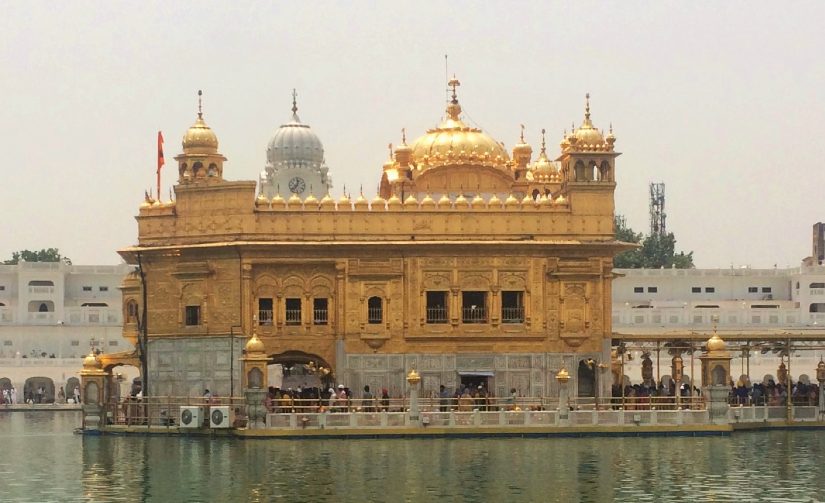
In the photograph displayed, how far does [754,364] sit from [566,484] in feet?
153

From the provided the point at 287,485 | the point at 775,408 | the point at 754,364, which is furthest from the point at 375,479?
the point at 754,364

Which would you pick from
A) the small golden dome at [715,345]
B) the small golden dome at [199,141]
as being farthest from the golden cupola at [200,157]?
the small golden dome at [715,345]

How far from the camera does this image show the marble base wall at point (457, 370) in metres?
48.8

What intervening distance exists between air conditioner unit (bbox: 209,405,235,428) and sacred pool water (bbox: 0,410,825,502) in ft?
2.10

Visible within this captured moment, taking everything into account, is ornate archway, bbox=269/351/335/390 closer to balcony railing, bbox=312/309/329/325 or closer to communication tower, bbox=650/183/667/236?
balcony railing, bbox=312/309/329/325

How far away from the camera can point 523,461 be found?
3909 centimetres

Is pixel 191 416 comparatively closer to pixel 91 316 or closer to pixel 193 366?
pixel 193 366

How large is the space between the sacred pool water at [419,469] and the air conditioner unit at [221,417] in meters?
0.64

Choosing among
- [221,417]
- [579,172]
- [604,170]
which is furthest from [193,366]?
[604,170]

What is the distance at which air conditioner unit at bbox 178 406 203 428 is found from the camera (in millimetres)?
46031

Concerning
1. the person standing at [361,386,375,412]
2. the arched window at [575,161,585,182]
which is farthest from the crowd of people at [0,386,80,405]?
the arched window at [575,161,585,182]

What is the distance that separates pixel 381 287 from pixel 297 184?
1507 inches

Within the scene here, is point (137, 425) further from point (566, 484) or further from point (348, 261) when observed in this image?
point (566, 484)

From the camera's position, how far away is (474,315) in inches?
1944
